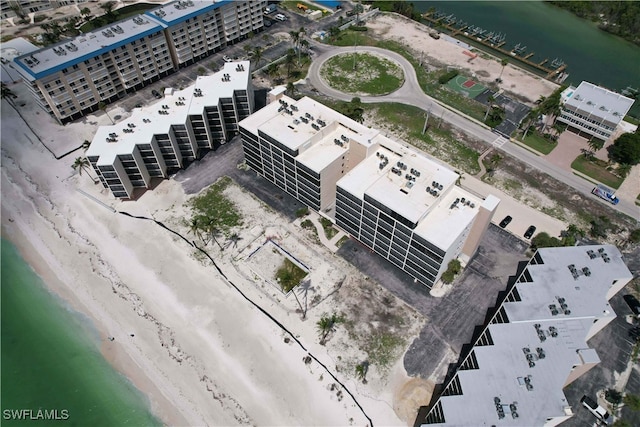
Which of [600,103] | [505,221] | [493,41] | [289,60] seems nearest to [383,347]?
[505,221]

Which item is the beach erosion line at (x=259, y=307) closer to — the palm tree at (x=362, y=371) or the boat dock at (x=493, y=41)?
the palm tree at (x=362, y=371)

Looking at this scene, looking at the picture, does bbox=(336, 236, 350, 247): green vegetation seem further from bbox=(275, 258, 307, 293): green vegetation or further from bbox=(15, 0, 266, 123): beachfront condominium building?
bbox=(15, 0, 266, 123): beachfront condominium building

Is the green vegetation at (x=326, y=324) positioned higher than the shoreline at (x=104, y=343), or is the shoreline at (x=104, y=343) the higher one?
the green vegetation at (x=326, y=324)

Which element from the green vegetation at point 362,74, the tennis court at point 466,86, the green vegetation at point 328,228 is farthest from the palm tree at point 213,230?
the tennis court at point 466,86

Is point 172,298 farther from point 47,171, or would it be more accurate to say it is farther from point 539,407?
point 539,407

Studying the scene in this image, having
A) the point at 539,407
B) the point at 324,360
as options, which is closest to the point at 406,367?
the point at 324,360

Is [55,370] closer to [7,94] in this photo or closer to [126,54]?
[126,54]
